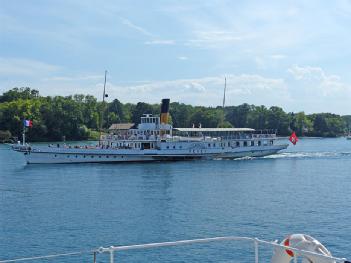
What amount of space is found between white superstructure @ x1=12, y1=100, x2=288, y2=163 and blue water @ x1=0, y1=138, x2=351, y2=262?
34.5ft

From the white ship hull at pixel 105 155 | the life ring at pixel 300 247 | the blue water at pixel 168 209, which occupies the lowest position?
the blue water at pixel 168 209

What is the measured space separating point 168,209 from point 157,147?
4609cm

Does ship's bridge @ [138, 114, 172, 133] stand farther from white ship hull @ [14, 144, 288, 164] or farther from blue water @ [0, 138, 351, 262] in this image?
blue water @ [0, 138, 351, 262]

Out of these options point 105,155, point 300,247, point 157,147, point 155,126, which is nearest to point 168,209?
point 300,247

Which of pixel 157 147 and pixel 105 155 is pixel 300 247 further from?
pixel 157 147

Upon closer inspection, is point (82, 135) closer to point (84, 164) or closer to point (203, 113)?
point (203, 113)

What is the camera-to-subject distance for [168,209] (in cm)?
3872

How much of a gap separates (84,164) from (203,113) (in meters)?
113

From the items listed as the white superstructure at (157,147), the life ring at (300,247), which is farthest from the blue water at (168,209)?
the life ring at (300,247)

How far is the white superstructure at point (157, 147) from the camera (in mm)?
79688

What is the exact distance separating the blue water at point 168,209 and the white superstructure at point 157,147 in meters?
10.5

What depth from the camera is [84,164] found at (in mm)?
79062

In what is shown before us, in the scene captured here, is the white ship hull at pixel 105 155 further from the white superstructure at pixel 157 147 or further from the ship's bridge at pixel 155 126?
the ship's bridge at pixel 155 126

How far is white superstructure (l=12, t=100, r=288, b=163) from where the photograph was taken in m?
79.7
